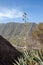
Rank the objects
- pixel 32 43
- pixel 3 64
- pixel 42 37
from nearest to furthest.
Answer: pixel 3 64 → pixel 42 37 → pixel 32 43

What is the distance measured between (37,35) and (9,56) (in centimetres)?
970

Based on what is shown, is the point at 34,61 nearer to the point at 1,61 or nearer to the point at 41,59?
the point at 41,59

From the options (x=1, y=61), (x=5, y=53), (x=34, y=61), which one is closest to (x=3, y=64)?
(x=1, y=61)

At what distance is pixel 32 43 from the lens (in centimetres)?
2383

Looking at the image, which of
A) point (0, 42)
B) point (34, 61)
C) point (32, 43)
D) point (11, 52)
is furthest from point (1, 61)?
point (32, 43)

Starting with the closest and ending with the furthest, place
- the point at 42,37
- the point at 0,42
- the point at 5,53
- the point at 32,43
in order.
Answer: the point at 5,53 → the point at 0,42 → the point at 42,37 → the point at 32,43

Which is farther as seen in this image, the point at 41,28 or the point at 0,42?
the point at 41,28

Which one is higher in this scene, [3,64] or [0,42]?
[0,42]

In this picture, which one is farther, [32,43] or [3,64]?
[32,43]

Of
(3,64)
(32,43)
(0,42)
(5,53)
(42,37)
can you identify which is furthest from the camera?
(32,43)

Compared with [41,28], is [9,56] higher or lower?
lower

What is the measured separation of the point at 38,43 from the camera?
21781mm

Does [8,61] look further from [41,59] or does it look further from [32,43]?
[32,43]

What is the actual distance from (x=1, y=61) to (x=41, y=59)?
518 cm
